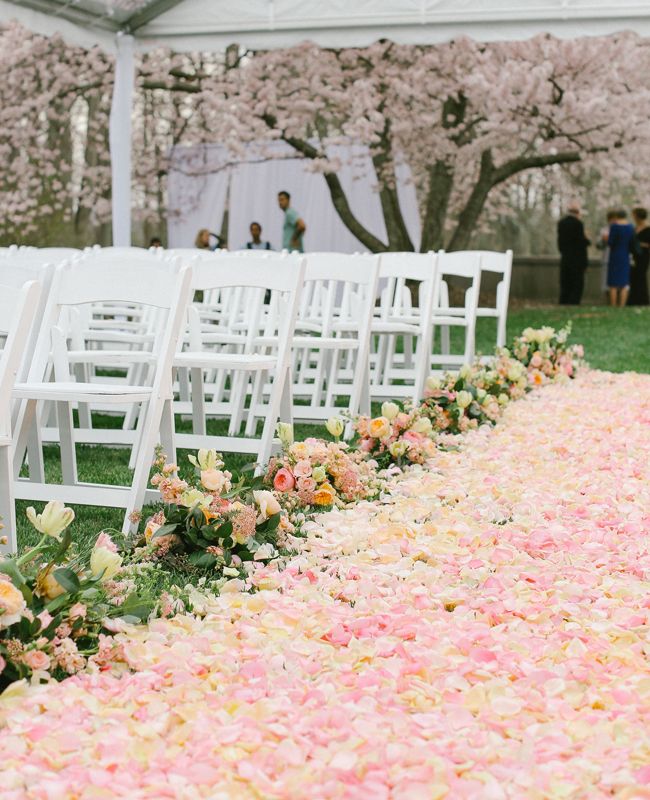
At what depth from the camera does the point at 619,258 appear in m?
19.2

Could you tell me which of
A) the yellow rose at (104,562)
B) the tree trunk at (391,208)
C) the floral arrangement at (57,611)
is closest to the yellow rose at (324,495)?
the floral arrangement at (57,611)

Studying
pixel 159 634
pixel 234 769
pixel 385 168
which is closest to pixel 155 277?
pixel 159 634

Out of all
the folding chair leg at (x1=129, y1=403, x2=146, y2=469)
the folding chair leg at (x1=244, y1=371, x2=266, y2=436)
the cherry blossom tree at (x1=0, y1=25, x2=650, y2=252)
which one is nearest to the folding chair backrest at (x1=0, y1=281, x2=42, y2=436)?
the folding chair leg at (x1=129, y1=403, x2=146, y2=469)

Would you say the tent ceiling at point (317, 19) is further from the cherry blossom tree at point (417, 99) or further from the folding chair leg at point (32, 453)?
the cherry blossom tree at point (417, 99)

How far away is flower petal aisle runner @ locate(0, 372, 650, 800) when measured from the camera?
2.07m

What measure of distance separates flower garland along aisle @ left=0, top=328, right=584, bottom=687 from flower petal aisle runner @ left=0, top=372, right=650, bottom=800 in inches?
3.1

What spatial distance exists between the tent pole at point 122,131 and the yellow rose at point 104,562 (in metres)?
8.19

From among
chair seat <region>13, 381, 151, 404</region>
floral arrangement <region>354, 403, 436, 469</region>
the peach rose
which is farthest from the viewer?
floral arrangement <region>354, 403, 436, 469</region>

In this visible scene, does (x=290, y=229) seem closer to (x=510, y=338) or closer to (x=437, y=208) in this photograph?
(x=437, y=208)

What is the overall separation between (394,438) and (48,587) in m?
2.80

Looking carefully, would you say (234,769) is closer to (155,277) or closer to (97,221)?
(155,277)

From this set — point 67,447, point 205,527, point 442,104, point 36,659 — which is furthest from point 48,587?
point 442,104

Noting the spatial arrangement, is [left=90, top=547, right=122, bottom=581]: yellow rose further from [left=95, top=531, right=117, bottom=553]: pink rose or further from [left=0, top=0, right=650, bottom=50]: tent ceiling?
[left=0, top=0, right=650, bottom=50]: tent ceiling

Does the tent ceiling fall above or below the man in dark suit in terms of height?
above
